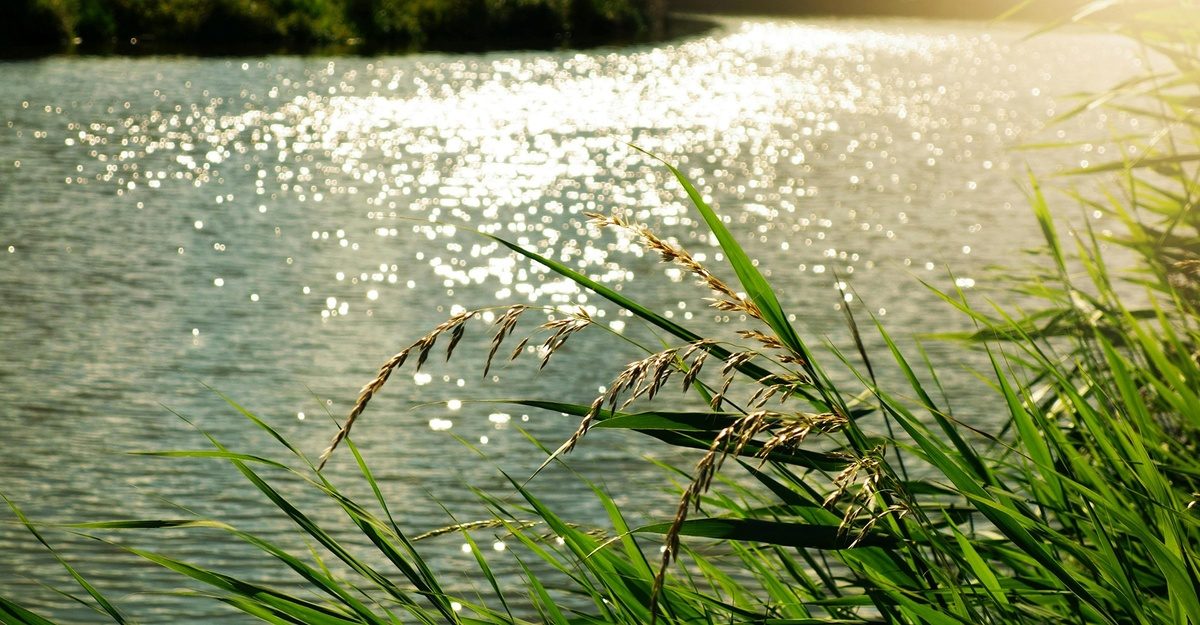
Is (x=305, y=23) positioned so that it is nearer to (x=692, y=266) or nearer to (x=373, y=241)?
(x=373, y=241)

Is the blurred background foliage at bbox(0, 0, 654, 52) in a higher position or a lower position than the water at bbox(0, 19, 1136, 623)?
higher

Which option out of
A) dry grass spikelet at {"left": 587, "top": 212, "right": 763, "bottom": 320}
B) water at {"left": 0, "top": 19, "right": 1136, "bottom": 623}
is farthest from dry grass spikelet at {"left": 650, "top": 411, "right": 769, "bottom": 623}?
water at {"left": 0, "top": 19, "right": 1136, "bottom": 623}

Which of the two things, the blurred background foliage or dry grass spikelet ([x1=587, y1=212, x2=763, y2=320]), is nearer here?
dry grass spikelet ([x1=587, y1=212, x2=763, y2=320])

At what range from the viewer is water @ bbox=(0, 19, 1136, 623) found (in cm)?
634

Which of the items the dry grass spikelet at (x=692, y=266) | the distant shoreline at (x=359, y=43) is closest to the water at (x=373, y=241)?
the dry grass spikelet at (x=692, y=266)

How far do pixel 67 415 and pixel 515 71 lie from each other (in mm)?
22182

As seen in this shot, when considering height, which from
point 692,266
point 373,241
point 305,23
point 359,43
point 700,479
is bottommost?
point 373,241

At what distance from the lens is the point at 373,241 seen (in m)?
12.1

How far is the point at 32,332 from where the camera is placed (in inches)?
336

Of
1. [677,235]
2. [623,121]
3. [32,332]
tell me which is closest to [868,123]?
[623,121]

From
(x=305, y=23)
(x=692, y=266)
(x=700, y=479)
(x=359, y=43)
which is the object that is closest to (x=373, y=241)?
(x=692, y=266)

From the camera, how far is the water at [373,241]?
634 centimetres

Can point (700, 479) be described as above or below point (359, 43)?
above

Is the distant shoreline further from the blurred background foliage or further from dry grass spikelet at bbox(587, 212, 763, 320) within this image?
dry grass spikelet at bbox(587, 212, 763, 320)
